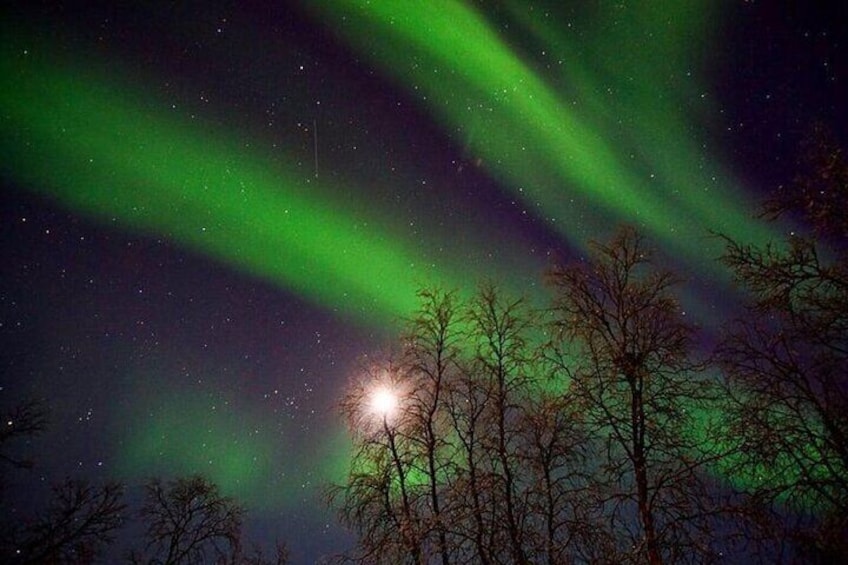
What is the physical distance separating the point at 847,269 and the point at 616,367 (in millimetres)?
3389

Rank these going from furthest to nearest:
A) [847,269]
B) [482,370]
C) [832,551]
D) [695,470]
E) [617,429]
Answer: [482,370] < [617,429] < [695,470] < [847,269] < [832,551]

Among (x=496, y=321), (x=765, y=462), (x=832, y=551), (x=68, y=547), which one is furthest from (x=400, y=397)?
(x=68, y=547)

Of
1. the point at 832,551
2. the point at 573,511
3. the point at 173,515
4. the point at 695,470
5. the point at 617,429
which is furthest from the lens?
the point at 173,515

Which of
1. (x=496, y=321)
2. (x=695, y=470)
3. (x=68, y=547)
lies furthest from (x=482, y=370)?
(x=68, y=547)

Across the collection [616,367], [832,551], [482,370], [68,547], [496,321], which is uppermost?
[496,321]

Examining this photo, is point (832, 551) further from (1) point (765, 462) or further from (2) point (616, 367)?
(2) point (616, 367)

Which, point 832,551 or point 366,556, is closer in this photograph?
point 832,551

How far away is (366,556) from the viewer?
9914 millimetres

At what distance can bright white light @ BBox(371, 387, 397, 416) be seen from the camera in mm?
11586

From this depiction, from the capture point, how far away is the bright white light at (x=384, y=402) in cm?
1159

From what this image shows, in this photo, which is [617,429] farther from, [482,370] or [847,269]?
[847,269]

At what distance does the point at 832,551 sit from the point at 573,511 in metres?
4.40

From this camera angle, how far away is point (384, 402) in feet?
38.3

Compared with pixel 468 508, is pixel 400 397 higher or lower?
higher
